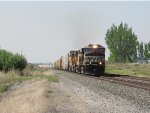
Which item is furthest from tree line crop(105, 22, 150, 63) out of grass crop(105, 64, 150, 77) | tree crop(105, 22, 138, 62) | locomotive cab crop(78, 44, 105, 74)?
locomotive cab crop(78, 44, 105, 74)

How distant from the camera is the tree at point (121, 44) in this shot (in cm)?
12719

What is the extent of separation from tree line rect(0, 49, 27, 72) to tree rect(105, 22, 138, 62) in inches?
2449

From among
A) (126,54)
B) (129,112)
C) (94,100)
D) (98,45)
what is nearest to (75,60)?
(98,45)

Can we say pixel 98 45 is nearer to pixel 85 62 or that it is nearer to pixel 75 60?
pixel 85 62

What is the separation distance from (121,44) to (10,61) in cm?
6917

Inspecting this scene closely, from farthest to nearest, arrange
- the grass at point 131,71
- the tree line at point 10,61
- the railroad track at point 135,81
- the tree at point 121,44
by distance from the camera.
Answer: the tree at point 121,44, the tree line at point 10,61, the grass at point 131,71, the railroad track at point 135,81

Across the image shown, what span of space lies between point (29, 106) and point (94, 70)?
2908cm

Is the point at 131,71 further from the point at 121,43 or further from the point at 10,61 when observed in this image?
the point at 121,43

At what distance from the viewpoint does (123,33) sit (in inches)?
5177

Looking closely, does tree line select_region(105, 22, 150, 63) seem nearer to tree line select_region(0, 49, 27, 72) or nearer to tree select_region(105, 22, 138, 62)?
tree select_region(105, 22, 138, 62)

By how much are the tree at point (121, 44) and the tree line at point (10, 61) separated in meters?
62.2

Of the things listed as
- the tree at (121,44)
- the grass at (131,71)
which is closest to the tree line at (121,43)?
the tree at (121,44)

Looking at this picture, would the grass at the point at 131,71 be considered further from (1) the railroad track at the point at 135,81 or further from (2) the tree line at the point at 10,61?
(2) the tree line at the point at 10,61

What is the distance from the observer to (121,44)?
422ft
